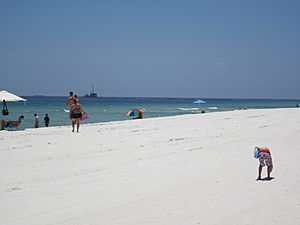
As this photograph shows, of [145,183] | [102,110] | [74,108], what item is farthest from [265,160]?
[102,110]

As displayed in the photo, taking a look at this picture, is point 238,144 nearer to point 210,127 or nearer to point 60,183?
point 210,127

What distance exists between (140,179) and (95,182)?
84 cm

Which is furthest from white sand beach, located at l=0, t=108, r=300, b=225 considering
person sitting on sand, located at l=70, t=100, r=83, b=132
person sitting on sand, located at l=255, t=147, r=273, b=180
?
person sitting on sand, located at l=70, t=100, r=83, b=132

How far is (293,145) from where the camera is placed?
1193 cm

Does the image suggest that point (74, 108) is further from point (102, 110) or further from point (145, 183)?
point (102, 110)

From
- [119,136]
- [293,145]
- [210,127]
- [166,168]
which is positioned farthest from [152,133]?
[166,168]

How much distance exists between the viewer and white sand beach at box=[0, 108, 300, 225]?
550cm

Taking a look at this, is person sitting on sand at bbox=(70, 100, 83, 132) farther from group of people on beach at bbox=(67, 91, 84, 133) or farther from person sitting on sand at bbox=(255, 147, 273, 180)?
person sitting on sand at bbox=(255, 147, 273, 180)

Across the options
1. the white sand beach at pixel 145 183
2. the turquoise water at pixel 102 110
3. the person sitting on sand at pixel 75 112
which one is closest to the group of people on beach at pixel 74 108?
the person sitting on sand at pixel 75 112

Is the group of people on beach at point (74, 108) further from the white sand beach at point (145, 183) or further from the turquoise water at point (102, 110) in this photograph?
the turquoise water at point (102, 110)

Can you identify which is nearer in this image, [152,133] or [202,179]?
[202,179]

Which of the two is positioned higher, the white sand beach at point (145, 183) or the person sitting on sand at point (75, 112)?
the person sitting on sand at point (75, 112)

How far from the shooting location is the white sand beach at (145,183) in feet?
18.0

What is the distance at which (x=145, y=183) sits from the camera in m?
7.27
